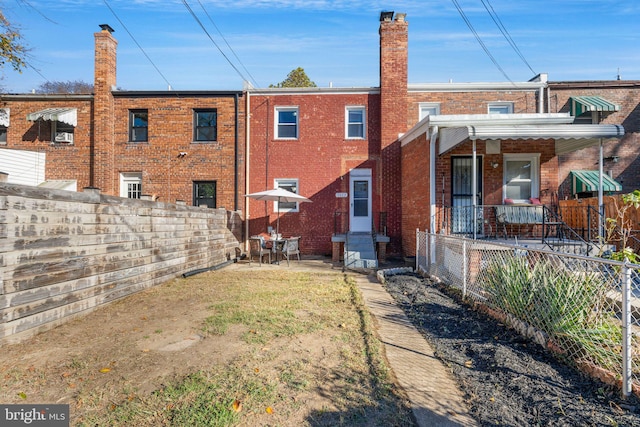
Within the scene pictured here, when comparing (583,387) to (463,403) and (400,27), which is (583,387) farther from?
(400,27)

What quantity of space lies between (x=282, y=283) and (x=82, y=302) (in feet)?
Result: 12.6

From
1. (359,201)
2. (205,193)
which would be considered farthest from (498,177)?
(205,193)

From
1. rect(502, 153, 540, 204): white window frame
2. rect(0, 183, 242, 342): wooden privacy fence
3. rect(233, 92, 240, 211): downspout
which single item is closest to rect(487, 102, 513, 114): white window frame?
rect(502, 153, 540, 204): white window frame

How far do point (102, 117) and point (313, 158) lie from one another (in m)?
8.36

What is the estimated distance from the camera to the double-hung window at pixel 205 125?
575 inches

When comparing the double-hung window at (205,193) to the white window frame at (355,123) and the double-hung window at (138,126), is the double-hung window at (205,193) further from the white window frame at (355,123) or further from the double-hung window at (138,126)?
the white window frame at (355,123)

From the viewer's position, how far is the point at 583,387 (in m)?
3.17

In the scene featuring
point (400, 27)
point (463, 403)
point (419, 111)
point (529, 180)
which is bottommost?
point (463, 403)

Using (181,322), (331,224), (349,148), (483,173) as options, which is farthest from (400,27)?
(181,322)

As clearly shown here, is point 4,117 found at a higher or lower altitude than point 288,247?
higher

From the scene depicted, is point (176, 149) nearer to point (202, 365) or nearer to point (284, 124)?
point (284, 124)

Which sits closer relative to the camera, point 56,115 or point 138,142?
point 56,115

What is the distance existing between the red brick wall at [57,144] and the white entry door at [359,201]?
34.0 ft

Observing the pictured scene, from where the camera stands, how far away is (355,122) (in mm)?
14289
